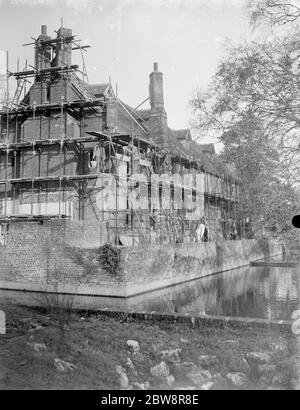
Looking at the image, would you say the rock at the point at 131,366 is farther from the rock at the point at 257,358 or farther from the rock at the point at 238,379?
the rock at the point at 257,358

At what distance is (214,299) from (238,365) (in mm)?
8650

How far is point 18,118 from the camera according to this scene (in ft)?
73.6

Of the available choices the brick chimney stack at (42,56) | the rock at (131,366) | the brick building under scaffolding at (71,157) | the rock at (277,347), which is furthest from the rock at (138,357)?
the brick chimney stack at (42,56)

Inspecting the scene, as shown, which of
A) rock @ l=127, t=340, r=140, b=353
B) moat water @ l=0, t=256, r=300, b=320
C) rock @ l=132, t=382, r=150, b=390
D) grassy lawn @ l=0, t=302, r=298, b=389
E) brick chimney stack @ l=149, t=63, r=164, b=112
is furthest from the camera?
brick chimney stack @ l=149, t=63, r=164, b=112

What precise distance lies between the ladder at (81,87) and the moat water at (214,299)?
10.4m

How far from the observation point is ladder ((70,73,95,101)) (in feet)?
70.5

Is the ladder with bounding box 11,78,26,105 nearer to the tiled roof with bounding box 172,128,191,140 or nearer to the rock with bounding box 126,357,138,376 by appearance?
the tiled roof with bounding box 172,128,191,140

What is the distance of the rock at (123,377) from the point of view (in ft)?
19.6

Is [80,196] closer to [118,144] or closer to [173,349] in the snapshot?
[118,144]

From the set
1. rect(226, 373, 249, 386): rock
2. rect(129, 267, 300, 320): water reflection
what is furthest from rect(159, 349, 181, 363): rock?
rect(129, 267, 300, 320): water reflection

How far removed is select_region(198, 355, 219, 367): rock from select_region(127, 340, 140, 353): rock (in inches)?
49.4

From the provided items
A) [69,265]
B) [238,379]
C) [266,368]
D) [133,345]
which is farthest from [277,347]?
[69,265]

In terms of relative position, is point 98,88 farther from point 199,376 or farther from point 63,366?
point 199,376

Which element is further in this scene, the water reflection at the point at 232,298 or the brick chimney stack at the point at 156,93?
the brick chimney stack at the point at 156,93
